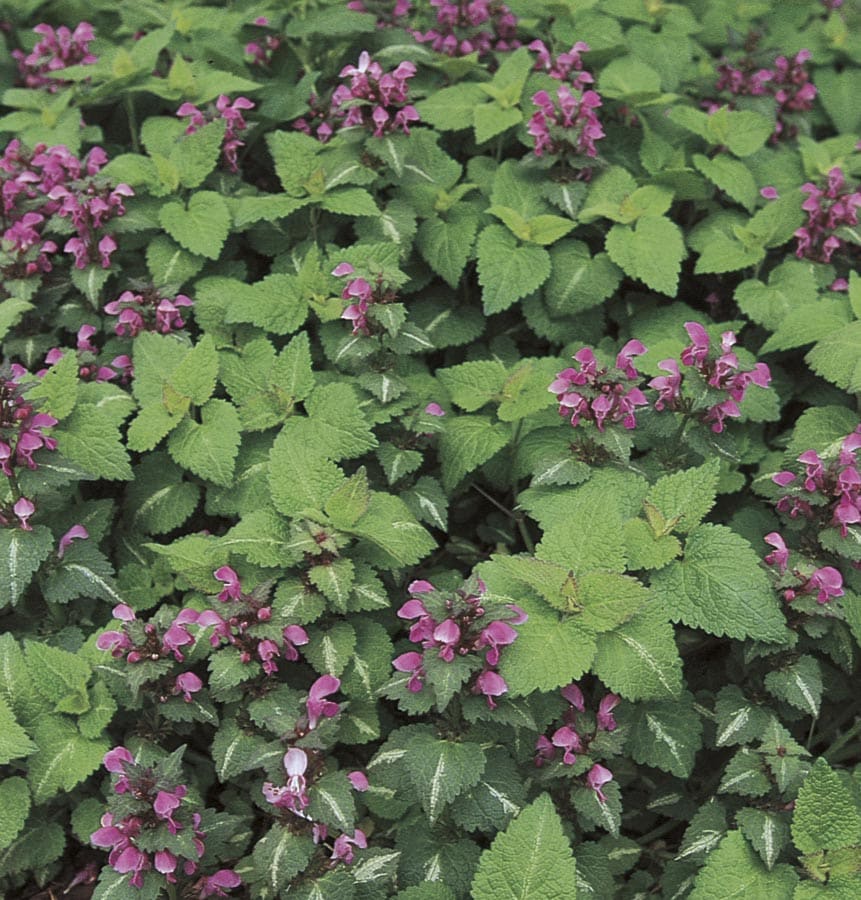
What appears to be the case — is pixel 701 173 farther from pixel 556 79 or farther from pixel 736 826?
pixel 736 826

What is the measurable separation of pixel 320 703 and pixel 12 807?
3.37 ft

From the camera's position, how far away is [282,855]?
2.47m

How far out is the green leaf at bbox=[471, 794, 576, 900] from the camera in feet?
7.80

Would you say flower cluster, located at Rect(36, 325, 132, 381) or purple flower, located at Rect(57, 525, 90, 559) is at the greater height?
flower cluster, located at Rect(36, 325, 132, 381)

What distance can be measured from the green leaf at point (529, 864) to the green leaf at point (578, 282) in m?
2.12

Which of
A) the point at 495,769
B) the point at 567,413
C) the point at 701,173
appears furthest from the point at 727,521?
the point at 701,173

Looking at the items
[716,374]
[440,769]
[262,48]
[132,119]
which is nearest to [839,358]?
[716,374]

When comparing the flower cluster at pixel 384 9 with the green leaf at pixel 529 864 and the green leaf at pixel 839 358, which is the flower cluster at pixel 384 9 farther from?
the green leaf at pixel 529 864

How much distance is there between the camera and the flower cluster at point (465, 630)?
248 centimetres

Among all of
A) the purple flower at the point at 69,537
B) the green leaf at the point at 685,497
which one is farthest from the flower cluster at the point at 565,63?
the purple flower at the point at 69,537

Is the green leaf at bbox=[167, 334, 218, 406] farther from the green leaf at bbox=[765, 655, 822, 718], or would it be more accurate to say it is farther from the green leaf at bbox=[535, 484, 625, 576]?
the green leaf at bbox=[765, 655, 822, 718]

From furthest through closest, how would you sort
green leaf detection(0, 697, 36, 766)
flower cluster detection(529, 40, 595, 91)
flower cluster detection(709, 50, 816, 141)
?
flower cluster detection(709, 50, 816, 141)
flower cluster detection(529, 40, 595, 91)
green leaf detection(0, 697, 36, 766)

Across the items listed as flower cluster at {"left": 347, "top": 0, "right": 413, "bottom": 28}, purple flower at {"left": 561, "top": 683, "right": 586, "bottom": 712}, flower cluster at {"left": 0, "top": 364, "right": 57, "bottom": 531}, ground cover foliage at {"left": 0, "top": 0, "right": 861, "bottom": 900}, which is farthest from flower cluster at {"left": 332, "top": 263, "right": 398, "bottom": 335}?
flower cluster at {"left": 347, "top": 0, "right": 413, "bottom": 28}

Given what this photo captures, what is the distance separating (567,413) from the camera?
3.08 metres
